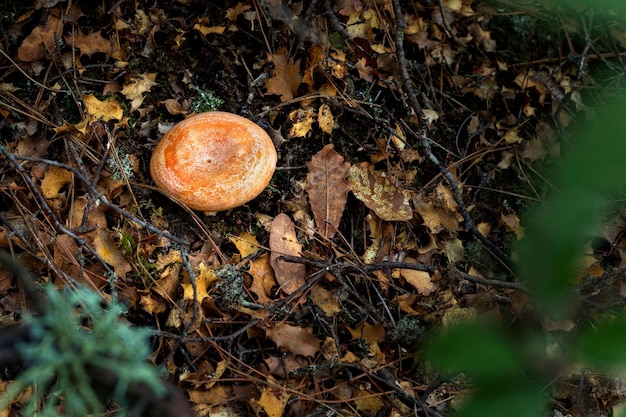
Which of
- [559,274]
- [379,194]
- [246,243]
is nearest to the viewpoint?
[559,274]

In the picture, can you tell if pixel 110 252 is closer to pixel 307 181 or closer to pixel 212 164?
pixel 212 164

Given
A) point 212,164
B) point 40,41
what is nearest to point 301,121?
point 212,164

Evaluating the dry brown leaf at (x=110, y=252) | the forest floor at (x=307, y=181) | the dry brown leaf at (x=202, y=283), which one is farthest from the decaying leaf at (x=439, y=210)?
the dry brown leaf at (x=110, y=252)

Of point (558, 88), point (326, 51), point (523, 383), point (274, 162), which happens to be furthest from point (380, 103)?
point (523, 383)

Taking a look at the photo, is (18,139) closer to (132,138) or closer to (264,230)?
(132,138)

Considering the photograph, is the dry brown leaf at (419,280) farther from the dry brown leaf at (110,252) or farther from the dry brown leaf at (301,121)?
the dry brown leaf at (110,252)

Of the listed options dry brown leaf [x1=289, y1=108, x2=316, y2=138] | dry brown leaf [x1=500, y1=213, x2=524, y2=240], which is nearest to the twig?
dry brown leaf [x1=500, y1=213, x2=524, y2=240]

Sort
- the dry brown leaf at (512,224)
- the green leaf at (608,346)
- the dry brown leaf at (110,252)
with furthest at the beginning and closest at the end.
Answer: the dry brown leaf at (512,224) < the dry brown leaf at (110,252) < the green leaf at (608,346)
